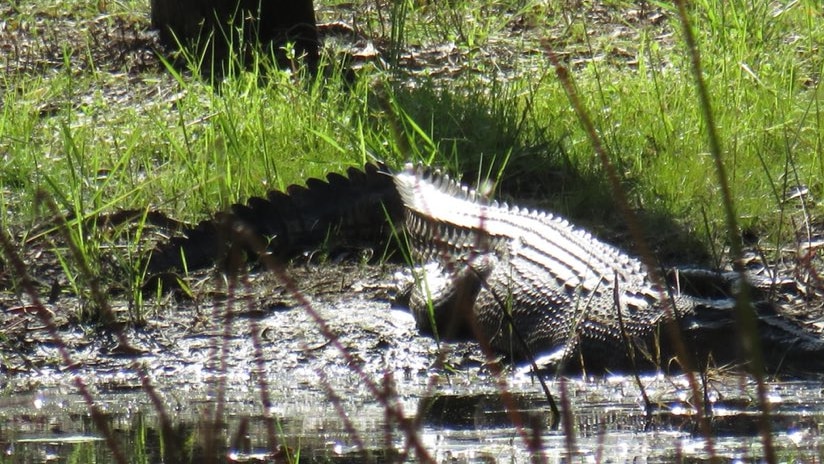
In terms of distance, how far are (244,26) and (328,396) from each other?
3763 millimetres

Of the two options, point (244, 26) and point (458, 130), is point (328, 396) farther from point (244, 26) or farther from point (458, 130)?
point (244, 26)

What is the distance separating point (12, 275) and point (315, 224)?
1221 millimetres

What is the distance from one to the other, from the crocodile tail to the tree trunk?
1.70 metres

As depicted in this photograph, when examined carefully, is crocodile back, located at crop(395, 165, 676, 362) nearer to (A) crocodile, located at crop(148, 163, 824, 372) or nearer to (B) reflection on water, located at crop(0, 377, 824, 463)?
(A) crocodile, located at crop(148, 163, 824, 372)

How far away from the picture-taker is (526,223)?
467 cm

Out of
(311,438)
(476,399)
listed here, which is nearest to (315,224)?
(476,399)

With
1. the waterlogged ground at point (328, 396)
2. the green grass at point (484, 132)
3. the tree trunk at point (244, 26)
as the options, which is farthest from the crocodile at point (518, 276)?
the tree trunk at point (244, 26)

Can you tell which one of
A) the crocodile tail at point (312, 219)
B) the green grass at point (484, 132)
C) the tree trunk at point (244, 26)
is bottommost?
the crocodile tail at point (312, 219)

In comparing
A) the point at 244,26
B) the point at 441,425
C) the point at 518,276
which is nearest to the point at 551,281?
the point at 518,276

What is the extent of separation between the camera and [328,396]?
336 cm

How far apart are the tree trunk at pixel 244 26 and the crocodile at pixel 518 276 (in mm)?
1781

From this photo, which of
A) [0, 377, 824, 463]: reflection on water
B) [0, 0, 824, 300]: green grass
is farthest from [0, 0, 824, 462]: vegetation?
[0, 377, 824, 463]: reflection on water

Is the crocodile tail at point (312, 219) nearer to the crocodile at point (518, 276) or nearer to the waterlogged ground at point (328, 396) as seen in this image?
the crocodile at point (518, 276)

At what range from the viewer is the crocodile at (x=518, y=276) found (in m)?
3.89
